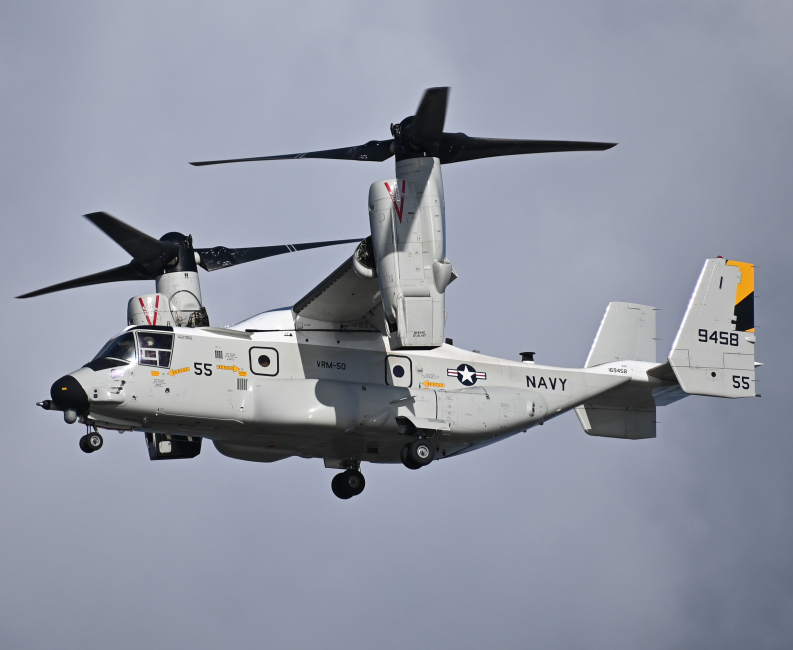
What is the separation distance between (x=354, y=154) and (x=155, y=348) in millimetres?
4394

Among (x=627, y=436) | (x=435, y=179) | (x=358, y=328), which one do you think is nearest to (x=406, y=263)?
(x=435, y=179)

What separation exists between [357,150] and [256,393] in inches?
165

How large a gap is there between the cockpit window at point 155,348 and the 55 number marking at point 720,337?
9.38 metres

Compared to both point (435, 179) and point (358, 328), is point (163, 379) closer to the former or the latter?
point (358, 328)

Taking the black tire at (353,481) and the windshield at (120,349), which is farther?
the black tire at (353,481)

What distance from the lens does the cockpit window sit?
62.4 ft

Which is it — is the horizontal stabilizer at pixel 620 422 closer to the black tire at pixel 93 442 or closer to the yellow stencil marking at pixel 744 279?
the yellow stencil marking at pixel 744 279

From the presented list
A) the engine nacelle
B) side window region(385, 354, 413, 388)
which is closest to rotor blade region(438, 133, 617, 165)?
the engine nacelle

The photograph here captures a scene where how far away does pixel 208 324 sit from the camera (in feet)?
68.4

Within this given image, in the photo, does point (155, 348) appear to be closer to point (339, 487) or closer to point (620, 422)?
point (339, 487)

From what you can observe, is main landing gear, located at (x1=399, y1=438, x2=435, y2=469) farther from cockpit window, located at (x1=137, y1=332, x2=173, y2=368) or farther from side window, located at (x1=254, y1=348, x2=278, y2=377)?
cockpit window, located at (x1=137, y1=332, x2=173, y2=368)

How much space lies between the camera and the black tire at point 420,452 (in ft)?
65.0

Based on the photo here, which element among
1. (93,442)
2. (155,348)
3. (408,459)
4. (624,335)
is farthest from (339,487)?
(624,335)

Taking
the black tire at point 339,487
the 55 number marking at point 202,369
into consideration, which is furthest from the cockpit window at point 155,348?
the black tire at point 339,487
